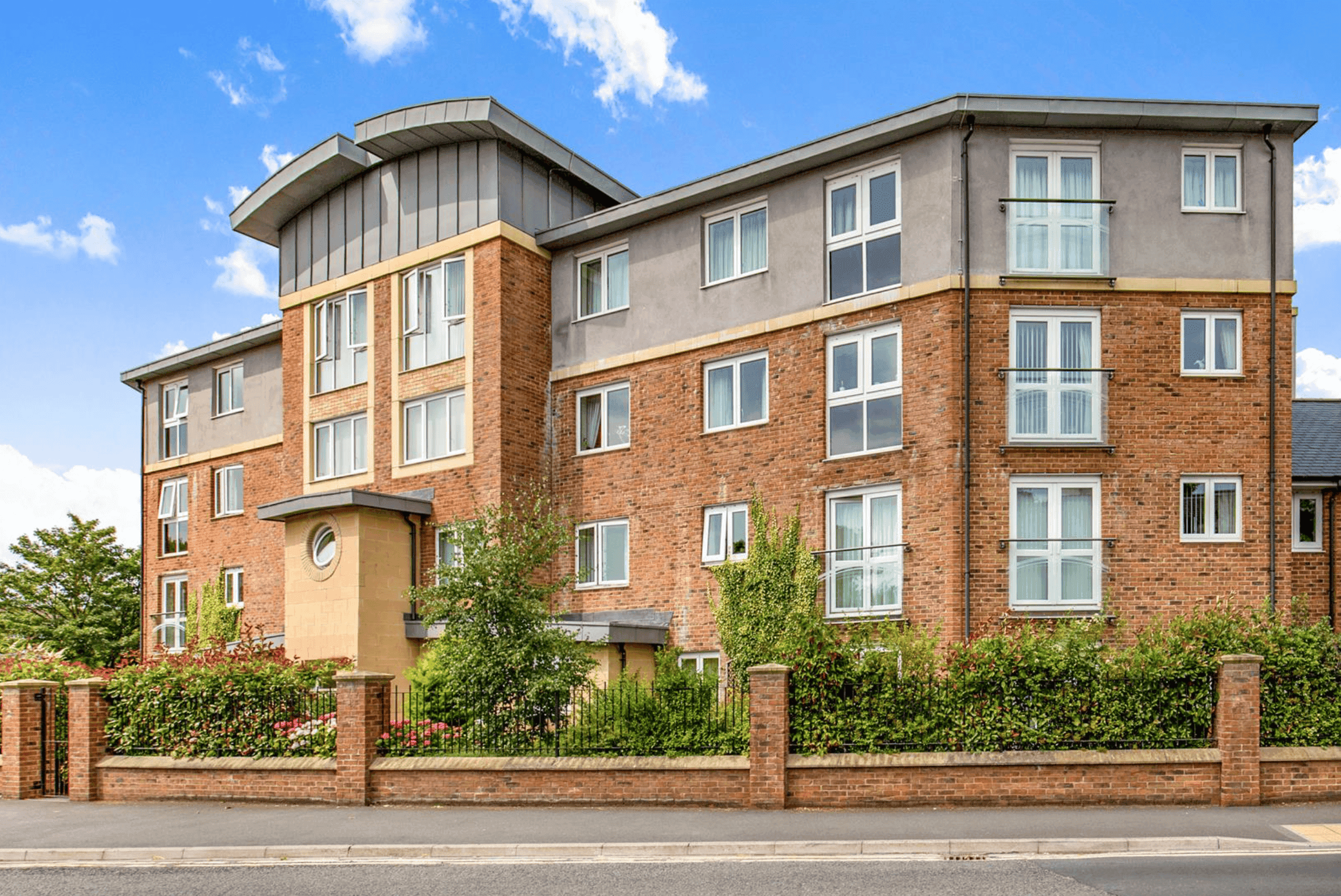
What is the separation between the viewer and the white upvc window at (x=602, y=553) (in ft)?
73.9

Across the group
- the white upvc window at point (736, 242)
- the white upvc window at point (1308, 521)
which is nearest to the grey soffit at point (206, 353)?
the white upvc window at point (736, 242)

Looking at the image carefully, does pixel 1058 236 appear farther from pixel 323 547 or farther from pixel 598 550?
pixel 323 547

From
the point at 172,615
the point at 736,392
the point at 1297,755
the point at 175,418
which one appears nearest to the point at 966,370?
the point at 736,392

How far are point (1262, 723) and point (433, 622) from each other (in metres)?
10.7

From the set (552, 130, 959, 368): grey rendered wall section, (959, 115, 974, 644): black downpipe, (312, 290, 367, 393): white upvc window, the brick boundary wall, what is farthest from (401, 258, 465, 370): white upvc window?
(959, 115, 974, 644): black downpipe

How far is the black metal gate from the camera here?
1759 centimetres

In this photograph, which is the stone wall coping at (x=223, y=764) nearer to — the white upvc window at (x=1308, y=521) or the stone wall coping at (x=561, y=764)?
the stone wall coping at (x=561, y=764)

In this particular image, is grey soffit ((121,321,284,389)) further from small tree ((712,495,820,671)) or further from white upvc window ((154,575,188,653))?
small tree ((712,495,820,671))

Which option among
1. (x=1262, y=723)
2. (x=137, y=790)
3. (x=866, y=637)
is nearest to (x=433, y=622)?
(x=137, y=790)

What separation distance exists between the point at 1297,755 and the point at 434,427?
16.3 metres

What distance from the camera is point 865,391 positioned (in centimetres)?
1970

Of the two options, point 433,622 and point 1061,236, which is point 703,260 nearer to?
point 1061,236

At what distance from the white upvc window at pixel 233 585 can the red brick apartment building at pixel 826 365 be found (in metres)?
3.88

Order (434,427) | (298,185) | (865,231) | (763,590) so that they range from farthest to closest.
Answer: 1. (298,185)
2. (434,427)
3. (865,231)
4. (763,590)
